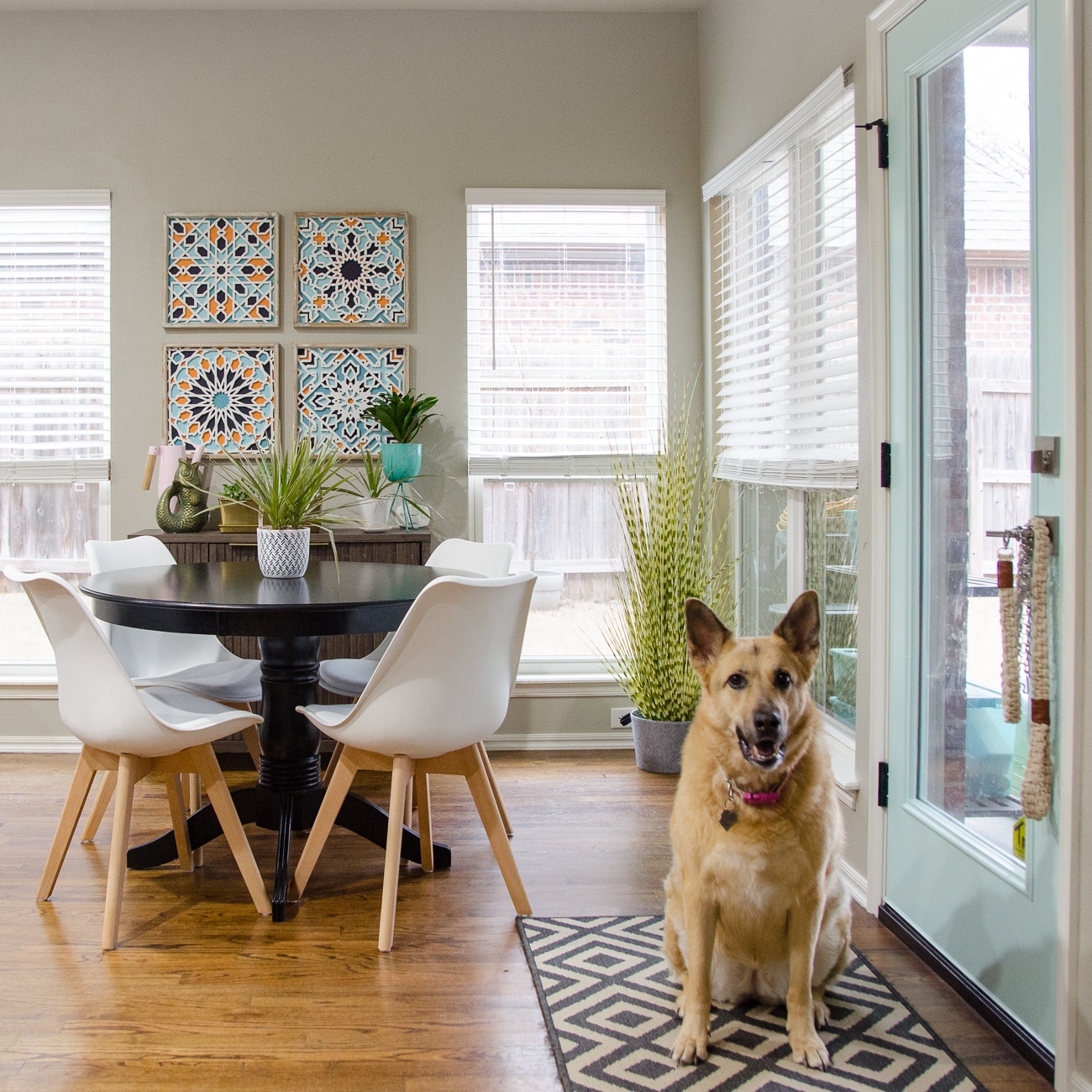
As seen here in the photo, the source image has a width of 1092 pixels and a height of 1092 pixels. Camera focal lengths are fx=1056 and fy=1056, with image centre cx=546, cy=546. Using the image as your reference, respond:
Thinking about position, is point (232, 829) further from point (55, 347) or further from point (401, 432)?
point (55, 347)

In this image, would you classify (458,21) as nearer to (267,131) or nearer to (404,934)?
(267,131)

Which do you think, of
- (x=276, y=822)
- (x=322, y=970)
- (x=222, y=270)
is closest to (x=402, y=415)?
(x=222, y=270)

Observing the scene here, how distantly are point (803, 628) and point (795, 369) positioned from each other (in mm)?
1559

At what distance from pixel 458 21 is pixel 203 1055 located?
3.83 meters

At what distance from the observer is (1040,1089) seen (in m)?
1.89

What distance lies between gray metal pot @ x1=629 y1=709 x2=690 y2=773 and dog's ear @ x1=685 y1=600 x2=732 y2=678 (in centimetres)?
182

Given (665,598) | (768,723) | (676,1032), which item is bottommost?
(676,1032)

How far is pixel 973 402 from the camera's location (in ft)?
7.51

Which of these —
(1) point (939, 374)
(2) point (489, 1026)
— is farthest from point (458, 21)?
(2) point (489, 1026)

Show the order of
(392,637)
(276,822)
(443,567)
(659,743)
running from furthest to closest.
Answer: (659,743) → (443,567) → (392,637) → (276,822)

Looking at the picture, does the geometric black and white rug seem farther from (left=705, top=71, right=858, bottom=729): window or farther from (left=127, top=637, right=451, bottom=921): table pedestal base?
(left=705, top=71, right=858, bottom=729): window

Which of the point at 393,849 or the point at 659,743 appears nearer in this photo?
the point at 393,849

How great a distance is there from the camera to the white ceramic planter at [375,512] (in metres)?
4.07

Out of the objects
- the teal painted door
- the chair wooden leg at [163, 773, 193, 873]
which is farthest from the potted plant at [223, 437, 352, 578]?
the teal painted door
